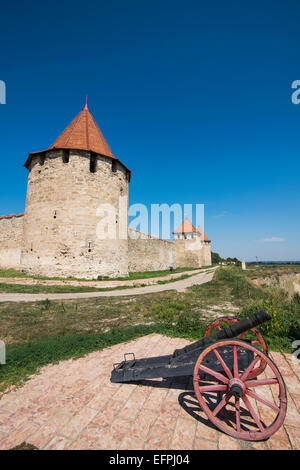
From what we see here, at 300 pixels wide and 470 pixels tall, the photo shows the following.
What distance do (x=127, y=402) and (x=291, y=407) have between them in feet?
5.70

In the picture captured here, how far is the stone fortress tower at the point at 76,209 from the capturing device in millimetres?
13906

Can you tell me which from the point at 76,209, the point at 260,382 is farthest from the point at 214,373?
the point at 76,209

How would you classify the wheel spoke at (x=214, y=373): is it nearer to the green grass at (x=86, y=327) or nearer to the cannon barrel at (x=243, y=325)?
the cannon barrel at (x=243, y=325)

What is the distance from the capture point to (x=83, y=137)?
15711mm

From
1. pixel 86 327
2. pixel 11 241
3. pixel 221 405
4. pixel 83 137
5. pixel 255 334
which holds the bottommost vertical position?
pixel 86 327

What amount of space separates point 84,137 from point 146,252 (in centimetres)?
1433

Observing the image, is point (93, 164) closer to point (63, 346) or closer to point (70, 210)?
point (70, 210)

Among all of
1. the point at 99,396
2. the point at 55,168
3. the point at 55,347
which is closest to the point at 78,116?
the point at 55,168

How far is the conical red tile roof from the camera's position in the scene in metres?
15.2
